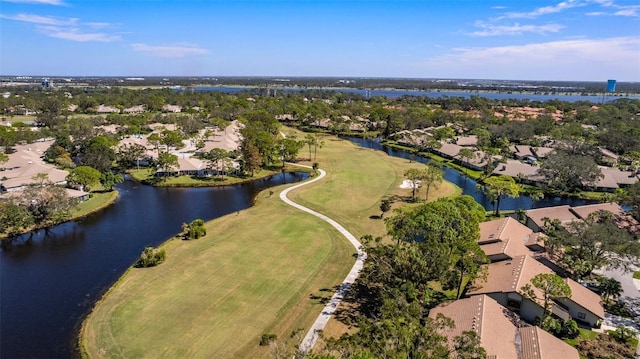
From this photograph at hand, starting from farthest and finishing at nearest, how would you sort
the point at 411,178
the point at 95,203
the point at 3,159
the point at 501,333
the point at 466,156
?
1. the point at 466,156
2. the point at 3,159
3. the point at 411,178
4. the point at 95,203
5. the point at 501,333

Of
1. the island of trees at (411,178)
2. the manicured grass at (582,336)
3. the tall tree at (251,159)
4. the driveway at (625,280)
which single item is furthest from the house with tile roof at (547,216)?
the tall tree at (251,159)

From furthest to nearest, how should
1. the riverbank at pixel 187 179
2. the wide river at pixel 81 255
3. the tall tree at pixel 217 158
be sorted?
the tall tree at pixel 217 158, the riverbank at pixel 187 179, the wide river at pixel 81 255

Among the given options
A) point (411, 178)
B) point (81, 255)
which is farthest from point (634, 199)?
point (81, 255)

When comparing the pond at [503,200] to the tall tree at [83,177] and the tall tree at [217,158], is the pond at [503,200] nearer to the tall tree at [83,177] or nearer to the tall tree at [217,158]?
the tall tree at [217,158]

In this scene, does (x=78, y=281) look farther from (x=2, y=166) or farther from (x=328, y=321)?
(x=2, y=166)

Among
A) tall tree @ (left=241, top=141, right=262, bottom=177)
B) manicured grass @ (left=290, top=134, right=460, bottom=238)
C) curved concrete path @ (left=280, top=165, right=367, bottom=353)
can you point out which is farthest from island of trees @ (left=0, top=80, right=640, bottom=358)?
manicured grass @ (left=290, top=134, right=460, bottom=238)

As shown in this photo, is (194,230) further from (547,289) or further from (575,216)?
(575,216)
